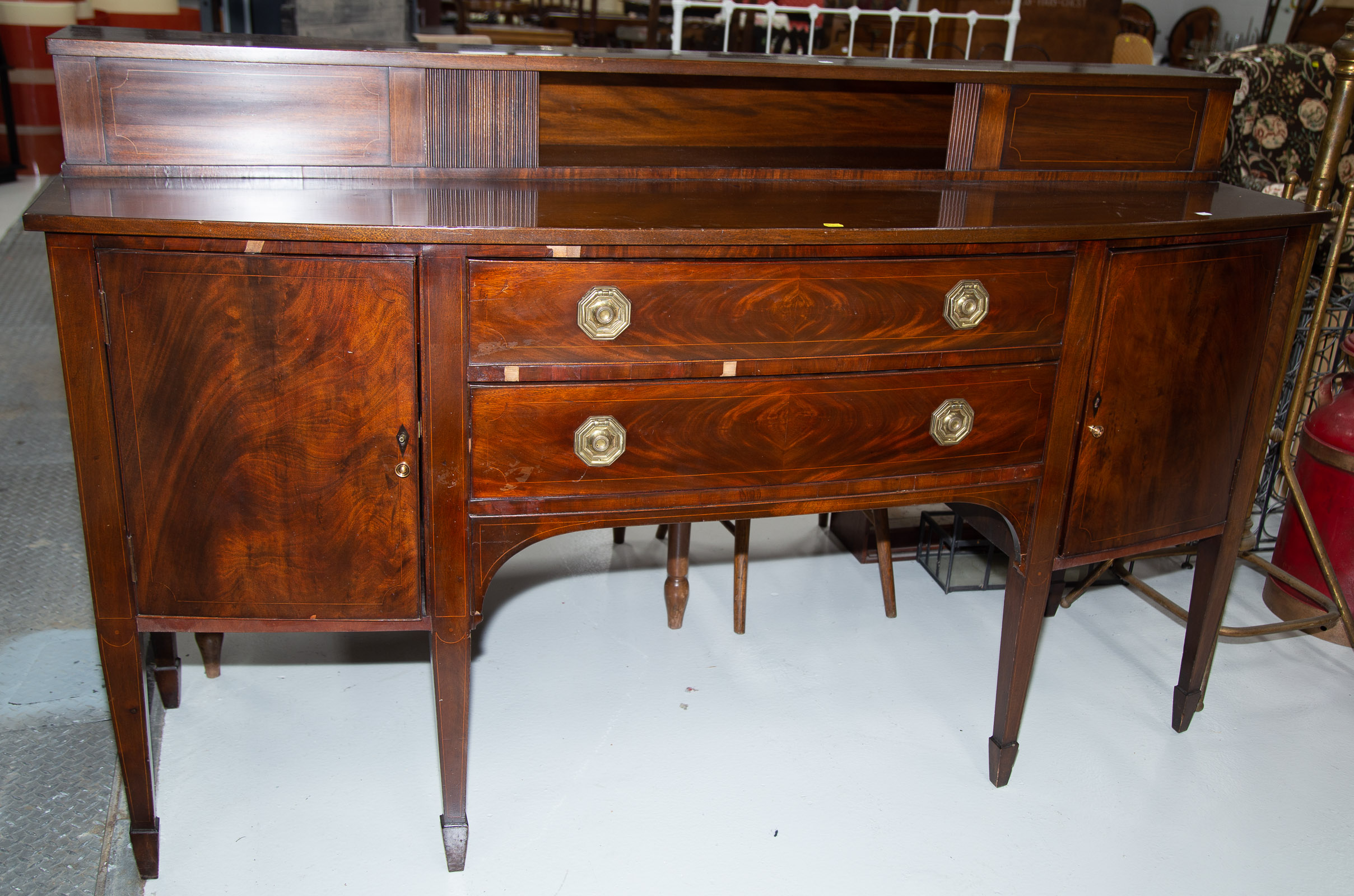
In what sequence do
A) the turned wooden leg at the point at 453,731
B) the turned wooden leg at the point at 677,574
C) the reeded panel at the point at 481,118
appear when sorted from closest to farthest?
the turned wooden leg at the point at 453,731 < the reeded panel at the point at 481,118 < the turned wooden leg at the point at 677,574

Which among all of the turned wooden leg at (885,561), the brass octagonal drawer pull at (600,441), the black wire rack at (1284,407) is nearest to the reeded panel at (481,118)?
the brass octagonal drawer pull at (600,441)

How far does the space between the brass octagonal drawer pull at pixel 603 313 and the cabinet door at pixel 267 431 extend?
25cm

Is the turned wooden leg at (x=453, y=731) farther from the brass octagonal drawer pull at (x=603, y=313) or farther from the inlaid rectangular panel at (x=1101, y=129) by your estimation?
the inlaid rectangular panel at (x=1101, y=129)

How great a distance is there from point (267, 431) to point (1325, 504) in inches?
103

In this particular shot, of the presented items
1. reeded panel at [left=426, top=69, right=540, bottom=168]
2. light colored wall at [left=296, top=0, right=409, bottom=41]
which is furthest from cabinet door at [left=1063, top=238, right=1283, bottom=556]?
light colored wall at [left=296, top=0, right=409, bottom=41]

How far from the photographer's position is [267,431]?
1654 mm

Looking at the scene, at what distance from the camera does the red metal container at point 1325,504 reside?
9.30 ft

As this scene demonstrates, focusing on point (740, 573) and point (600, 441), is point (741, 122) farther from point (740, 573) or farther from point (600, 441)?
point (740, 573)

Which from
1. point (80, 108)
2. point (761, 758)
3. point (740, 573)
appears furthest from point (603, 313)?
point (740, 573)

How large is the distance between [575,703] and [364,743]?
1.49ft

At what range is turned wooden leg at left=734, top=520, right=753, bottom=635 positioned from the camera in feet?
8.87

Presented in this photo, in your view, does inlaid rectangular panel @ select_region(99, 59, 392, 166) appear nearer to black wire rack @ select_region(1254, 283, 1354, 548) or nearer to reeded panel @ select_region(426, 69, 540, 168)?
reeded panel @ select_region(426, 69, 540, 168)

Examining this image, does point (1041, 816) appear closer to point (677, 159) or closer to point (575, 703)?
point (575, 703)

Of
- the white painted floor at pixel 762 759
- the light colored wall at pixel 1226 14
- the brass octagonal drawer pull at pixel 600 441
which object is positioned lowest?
the white painted floor at pixel 762 759
